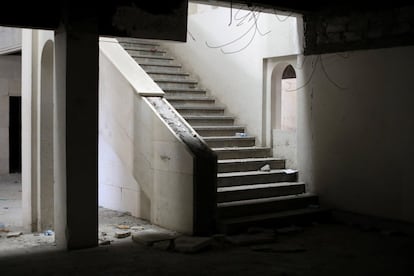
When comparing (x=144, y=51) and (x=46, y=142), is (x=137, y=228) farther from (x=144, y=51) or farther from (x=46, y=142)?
(x=144, y=51)

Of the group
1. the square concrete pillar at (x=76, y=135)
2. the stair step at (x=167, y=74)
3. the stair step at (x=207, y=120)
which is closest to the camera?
the square concrete pillar at (x=76, y=135)

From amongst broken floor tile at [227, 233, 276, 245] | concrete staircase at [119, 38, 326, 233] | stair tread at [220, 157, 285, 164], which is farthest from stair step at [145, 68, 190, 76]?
broken floor tile at [227, 233, 276, 245]

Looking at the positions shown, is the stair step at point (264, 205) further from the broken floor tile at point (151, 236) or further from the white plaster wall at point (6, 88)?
the white plaster wall at point (6, 88)

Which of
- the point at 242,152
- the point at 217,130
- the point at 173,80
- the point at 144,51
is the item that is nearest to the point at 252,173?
the point at 242,152

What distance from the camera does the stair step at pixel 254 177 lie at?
29.1 ft

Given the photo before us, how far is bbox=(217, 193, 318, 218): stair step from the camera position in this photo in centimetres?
816

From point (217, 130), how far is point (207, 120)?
35 centimetres

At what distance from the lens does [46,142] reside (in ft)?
36.6

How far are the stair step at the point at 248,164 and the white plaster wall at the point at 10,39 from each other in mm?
6999

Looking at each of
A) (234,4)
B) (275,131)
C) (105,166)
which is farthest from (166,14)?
(105,166)

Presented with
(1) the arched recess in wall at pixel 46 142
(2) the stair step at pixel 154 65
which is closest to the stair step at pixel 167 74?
(2) the stair step at pixel 154 65

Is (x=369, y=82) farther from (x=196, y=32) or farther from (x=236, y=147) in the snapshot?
(x=196, y=32)

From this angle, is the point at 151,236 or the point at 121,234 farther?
the point at 121,234

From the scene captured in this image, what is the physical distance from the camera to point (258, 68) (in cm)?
1021
